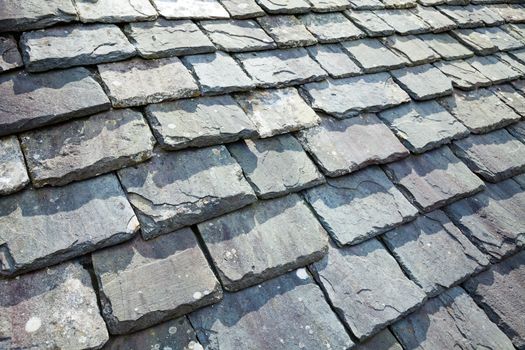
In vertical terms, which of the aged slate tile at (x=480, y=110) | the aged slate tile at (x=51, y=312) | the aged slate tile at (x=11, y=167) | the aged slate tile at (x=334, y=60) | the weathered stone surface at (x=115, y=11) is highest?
the aged slate tile at (x=480, y=110)

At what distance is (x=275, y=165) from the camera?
1.37 meters

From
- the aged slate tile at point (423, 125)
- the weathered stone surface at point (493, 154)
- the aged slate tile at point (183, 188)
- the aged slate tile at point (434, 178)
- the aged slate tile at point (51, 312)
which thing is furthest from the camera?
the weathered stone surface at point (493, 154)

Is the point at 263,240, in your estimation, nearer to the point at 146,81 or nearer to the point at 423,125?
the point at 146,81

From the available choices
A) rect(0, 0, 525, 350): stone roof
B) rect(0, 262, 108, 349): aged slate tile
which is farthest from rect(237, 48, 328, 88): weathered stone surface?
rect(0, 262, 108, 349): aged slate tile

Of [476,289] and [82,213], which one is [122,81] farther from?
[476,289]

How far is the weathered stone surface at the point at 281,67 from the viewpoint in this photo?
154cm

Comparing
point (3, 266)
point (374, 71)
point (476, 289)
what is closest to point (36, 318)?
point (3, 266)

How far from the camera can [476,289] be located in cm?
154

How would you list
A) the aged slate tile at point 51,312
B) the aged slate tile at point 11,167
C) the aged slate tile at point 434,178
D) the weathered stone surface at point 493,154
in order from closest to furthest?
the aged slate tile at point 51,312, the aged slate tile at point 11,167, the aged slate tile at point 434,178, the weathered stone surface at point 493,154

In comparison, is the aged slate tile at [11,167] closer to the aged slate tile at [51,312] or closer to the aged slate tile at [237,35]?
the aged slate tile at [51,312]

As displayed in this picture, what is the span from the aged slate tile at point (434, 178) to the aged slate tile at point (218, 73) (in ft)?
2.49

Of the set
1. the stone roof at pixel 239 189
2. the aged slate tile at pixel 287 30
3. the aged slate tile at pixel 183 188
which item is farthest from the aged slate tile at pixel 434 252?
the aged slate tile at pixel 287 30

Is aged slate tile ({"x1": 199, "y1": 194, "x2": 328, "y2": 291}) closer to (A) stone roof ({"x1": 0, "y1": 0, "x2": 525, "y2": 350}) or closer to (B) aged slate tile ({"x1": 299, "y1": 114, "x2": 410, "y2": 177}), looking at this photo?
(A) stone roof ({"x1": 0, "y1": 0, "x2": 525, "y2": 350})

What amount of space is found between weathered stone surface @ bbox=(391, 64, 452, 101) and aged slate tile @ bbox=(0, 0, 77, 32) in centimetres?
153
